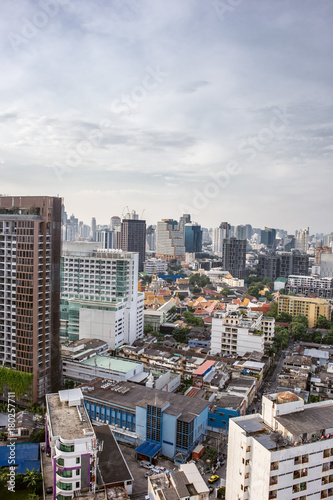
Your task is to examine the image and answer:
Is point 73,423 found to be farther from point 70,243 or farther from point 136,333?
point 70,243

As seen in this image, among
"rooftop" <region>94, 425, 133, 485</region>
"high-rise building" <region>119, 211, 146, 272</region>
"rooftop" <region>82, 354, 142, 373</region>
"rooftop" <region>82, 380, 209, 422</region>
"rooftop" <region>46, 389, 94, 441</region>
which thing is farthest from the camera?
"high-rise building" <region>119, 211, 146, 272</region>

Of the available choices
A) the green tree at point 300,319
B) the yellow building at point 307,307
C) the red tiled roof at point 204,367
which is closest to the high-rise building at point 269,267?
the yellow building at point 307,307

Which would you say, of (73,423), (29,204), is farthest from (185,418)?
(29,204)

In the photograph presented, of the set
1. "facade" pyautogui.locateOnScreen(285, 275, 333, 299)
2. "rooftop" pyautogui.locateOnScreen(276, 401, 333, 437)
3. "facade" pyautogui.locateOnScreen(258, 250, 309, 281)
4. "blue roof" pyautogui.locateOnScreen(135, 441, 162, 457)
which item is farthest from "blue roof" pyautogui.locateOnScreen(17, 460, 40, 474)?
"facade" pyautogui.locateOnScreen(258, 250, 309, 281)

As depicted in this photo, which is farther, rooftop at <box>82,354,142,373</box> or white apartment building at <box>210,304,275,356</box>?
white apartment building at <box>210,304,275,356</box>

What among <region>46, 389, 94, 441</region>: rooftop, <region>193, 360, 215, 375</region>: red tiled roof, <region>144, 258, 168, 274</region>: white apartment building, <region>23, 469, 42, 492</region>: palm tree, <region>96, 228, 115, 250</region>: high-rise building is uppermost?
<region>96, 228, 115, 250</region>: high-rise building

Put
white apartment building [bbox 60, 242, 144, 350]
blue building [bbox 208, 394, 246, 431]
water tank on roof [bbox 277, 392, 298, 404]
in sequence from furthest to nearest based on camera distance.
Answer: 1. white apartment building [bbox 60, 242, 144, 350]
2. blue building [bbox 208, 394, 246, 431]
3. water tank on roof [bbox 277, 392, 298, 404]

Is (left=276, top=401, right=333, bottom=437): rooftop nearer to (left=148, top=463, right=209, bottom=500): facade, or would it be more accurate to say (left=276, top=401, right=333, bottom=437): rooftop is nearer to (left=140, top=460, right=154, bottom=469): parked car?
(left=148, top=463, right=209, bottom=500): facade

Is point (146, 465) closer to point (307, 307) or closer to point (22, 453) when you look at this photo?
point (22, 453)
